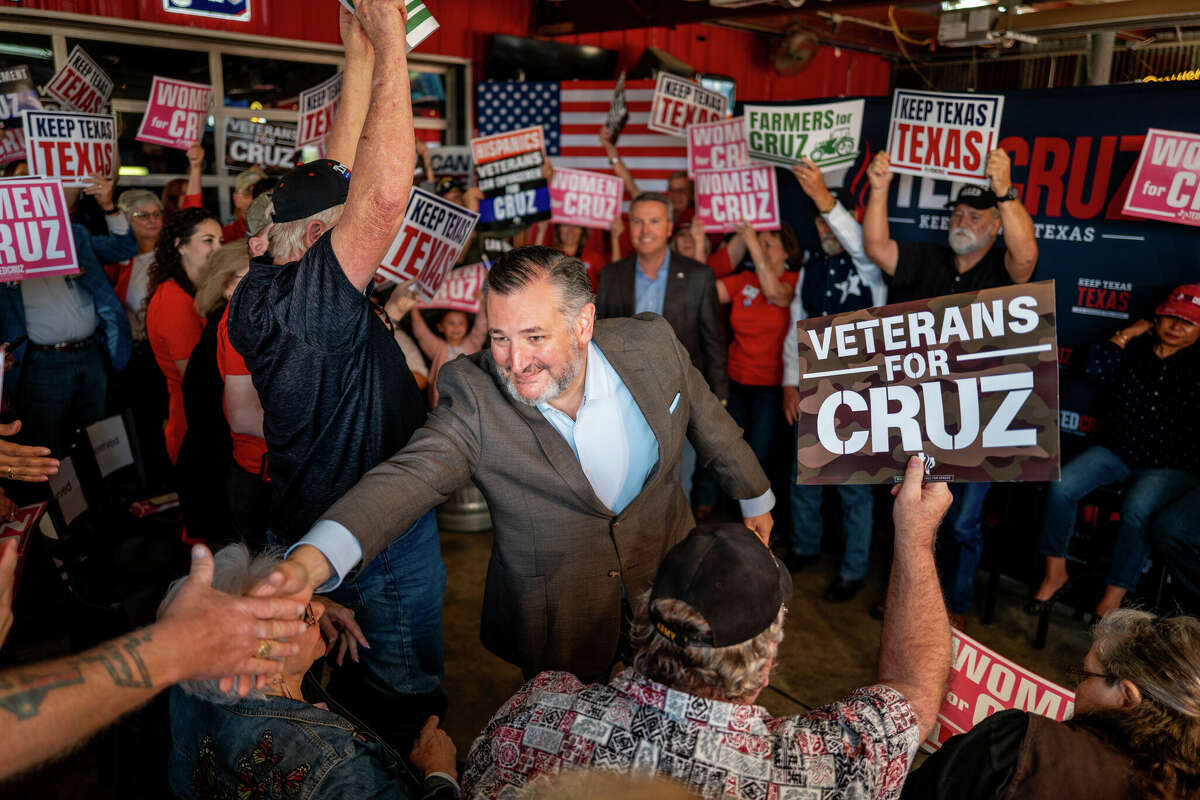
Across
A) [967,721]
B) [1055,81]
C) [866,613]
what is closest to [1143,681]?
[967,721]

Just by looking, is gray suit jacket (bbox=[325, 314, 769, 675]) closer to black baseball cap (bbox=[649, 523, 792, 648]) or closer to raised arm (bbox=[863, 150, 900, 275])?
→ black baseball cap (bbox=[649, 523, 792, 648])

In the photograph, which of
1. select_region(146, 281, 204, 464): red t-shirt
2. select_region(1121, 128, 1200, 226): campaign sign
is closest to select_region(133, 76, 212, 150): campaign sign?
select_region(146, 281, 204, 464): red t-shirt

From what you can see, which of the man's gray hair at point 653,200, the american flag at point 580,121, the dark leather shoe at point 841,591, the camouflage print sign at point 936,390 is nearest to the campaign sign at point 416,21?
the camouflage print sign at point 936,390

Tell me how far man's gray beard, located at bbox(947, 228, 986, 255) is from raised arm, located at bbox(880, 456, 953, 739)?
2.74 metres

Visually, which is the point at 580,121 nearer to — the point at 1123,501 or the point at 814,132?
the point at 814,132

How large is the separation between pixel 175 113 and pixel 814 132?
14.3 ft

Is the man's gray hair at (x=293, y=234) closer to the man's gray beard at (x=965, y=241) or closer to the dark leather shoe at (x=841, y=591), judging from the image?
the man's gray beard at (x=965, y=241)

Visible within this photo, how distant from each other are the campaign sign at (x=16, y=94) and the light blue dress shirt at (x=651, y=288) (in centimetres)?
379

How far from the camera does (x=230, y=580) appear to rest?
5.52 ft

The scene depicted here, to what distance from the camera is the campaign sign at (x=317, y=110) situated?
5.40 metres

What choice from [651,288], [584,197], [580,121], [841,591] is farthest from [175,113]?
[841,591]

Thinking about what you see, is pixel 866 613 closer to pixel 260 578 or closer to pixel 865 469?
pixel 865 469

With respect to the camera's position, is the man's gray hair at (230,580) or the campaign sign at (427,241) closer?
the man's gray hair at (230,580)

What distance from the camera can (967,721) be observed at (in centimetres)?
200
